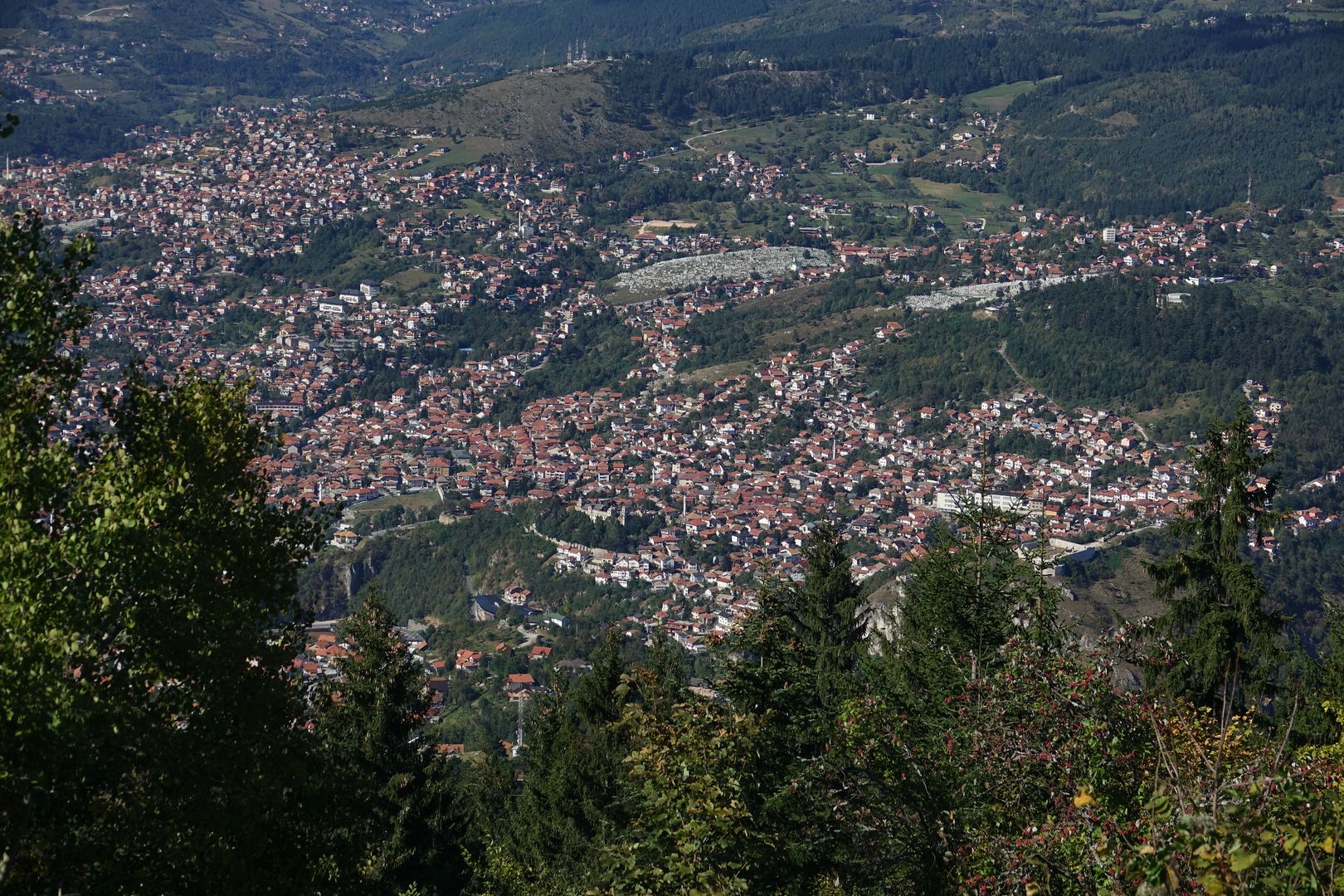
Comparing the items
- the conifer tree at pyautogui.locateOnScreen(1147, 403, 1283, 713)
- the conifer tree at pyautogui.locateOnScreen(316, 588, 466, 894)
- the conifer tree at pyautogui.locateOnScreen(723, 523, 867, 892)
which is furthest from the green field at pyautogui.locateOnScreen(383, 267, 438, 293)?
the conifer tree at pyautogui.locateOnScreen(1147, 403, 1283, 713)

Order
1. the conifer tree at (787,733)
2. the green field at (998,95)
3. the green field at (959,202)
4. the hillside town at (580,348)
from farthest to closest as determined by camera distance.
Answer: the green field at (998,95)
the green field at (959,202)
the hillside town at (580,348)
the conifer tree at (787,733)

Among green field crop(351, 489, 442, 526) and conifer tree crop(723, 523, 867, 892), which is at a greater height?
conifer tree crop(723, 523, 867, 892)

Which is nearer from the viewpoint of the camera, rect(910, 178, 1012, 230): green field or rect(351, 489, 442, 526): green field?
rect(351, 489, 442, 526): green field

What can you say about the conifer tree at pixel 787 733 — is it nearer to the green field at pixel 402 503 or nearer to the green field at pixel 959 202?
the green field at pixel 402 503

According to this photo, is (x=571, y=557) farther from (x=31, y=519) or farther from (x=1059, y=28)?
(x=1059, y=28)

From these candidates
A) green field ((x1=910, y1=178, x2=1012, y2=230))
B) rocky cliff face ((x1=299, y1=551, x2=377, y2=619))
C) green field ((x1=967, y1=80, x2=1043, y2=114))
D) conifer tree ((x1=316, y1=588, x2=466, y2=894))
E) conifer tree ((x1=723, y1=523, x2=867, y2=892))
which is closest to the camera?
conifer tree ((x1=723, y1=523, x2=867, y2=892))

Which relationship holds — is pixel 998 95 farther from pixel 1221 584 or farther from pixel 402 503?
pixel 1221 584

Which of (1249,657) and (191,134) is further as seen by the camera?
(191,134)

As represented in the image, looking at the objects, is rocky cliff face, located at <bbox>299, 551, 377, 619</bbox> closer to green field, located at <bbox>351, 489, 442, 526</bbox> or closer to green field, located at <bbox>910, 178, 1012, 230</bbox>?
green field, located at <bbox>351, 489, 442, 526</bbox>

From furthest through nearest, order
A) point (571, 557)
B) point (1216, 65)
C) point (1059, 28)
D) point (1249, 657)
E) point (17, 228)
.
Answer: point (1059, 28) → point (1216, 65) → point (571, 557) → point (1249, 657) → point (17, 228)

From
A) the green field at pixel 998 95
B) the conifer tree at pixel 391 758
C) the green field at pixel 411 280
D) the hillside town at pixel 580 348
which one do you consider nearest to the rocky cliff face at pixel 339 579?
the hillside town at pixel 580 348

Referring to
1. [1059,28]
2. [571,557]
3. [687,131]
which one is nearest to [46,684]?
[571,557]
